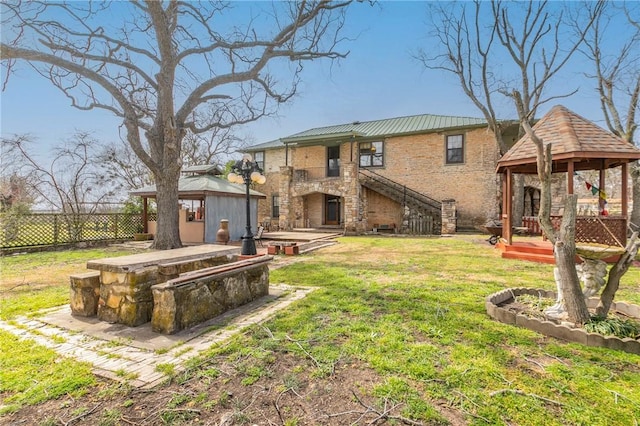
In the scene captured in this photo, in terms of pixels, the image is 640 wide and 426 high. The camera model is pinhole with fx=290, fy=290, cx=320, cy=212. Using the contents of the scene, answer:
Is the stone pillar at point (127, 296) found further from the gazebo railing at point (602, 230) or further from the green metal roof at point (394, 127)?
the green metal roof at point (394, 127)

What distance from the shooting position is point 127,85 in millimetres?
12000

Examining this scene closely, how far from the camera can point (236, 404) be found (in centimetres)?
214

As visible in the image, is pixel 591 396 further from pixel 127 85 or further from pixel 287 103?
pixel 127 85

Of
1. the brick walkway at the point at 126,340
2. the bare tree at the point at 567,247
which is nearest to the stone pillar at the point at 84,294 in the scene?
the brick walkway at the point at 126,340

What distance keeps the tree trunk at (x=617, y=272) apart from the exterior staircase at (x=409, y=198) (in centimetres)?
1331

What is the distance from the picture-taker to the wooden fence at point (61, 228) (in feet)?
33.0

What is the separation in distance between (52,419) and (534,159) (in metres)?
9.80

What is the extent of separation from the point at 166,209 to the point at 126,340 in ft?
26.4

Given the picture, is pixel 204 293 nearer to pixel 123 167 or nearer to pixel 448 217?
pixel 448 217

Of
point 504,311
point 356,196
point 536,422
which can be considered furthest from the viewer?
point 356,196

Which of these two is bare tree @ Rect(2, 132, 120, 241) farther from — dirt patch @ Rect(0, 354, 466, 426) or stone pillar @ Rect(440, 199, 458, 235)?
stone pillar @ Rect(440, 199, 458, 235)

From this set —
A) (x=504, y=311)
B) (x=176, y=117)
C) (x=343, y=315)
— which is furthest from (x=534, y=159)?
(x=176, y=117)

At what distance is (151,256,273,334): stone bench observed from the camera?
11.0 ft

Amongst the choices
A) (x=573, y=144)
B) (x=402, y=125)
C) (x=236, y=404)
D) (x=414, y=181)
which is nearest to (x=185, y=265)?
(x=236, y=404)
